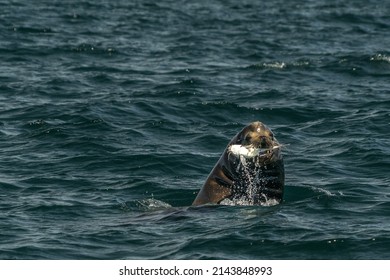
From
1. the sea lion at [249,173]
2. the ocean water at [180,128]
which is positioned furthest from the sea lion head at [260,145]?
the ocean water at [180,128]

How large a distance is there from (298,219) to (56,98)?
1190 cm

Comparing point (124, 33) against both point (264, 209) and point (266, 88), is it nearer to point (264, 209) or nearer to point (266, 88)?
point (266, 88)

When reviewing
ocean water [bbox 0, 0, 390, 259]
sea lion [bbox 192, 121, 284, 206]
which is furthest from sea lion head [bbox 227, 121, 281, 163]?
ocean water [bbox 0, 0, 390, 259]

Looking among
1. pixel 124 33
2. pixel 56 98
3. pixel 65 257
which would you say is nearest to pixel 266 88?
pixel 56 98

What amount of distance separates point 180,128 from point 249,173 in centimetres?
777

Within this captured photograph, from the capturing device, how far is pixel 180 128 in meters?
24.1

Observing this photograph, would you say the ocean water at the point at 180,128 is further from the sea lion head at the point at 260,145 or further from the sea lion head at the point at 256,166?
the sea lion head at the point at 260,145

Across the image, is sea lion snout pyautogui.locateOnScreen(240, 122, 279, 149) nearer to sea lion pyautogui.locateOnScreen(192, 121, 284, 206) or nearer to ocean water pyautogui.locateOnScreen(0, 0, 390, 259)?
sea lion pyautogui.locateOnScreen(192, 121, 284, 206)

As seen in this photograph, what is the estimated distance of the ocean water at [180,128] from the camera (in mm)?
15680

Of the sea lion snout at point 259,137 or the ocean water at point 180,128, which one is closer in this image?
the ocean water at point 180,128

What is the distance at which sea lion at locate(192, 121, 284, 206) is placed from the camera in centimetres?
1633

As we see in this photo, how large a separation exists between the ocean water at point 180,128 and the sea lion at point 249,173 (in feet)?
0.69

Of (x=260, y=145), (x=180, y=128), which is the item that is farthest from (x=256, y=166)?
(x=180, y=128)

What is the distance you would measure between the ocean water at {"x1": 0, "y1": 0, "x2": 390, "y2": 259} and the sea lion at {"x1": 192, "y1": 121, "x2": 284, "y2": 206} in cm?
21
